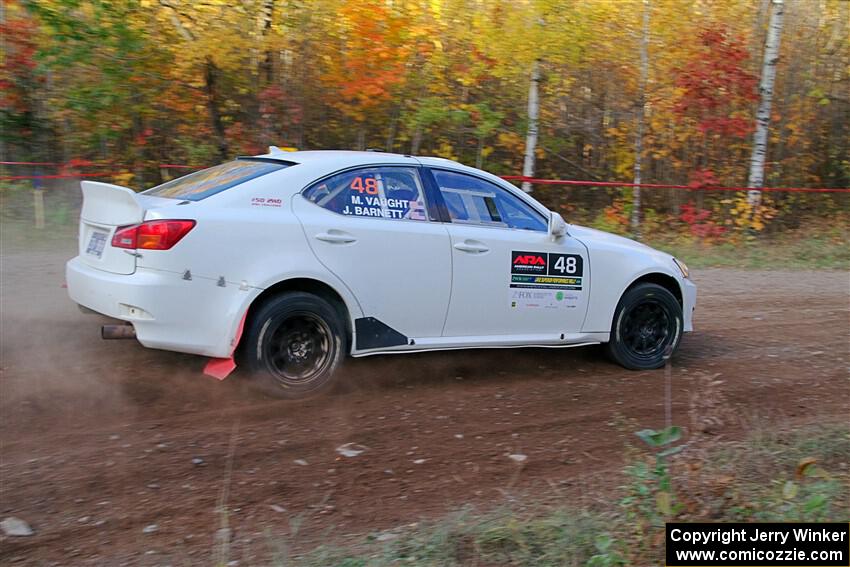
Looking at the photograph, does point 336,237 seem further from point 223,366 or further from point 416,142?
point 416,142

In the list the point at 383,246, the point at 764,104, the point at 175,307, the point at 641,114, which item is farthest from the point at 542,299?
the point at 641,114

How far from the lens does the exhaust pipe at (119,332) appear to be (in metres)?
5.56

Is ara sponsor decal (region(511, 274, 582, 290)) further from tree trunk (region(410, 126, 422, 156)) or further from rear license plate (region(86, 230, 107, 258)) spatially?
tree trunk (region(410, 126, 422, 156))

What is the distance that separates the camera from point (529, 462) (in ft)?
16.8

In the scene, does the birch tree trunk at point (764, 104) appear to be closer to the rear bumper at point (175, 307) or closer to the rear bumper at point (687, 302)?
the rear bumper at point (687, 302)

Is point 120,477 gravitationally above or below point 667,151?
below

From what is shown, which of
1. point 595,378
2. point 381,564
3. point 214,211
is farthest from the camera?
point 595,378

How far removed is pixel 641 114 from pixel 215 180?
12.7 m

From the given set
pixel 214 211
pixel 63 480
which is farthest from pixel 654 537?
pixel 214 211

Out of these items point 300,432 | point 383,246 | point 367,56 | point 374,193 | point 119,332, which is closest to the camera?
point 300,432

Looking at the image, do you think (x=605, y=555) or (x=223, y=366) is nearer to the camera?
(x=605, y=555)

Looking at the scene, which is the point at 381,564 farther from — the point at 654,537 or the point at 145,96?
the point at 145,96

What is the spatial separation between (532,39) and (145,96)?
6777mm

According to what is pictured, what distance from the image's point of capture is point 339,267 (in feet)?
19.4
